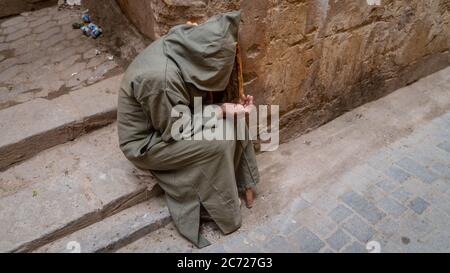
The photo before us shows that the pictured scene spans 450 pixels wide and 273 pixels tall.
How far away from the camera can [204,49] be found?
7.57ft

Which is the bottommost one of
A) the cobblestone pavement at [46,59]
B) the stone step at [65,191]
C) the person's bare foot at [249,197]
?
the person's bare foot at [249,197]

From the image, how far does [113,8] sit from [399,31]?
2.92 meters

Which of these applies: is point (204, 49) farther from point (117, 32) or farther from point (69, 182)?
point (117, 32)

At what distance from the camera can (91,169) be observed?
3014 millimetres

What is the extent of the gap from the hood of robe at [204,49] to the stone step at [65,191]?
3.16 ft

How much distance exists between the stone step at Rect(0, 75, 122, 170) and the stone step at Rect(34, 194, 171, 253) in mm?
842

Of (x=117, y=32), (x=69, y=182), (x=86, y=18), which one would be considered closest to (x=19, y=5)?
(x=86, y=18)

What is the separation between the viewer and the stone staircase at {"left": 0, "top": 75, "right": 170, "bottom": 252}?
2.66 m

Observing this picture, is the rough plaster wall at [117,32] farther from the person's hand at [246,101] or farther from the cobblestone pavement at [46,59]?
the person's hand at [246,101]

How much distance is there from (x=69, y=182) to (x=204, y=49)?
1.46m

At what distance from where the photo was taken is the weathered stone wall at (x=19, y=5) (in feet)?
16.1

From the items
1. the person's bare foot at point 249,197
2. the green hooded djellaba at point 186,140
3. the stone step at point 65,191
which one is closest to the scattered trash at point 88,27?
the stone step at point 65,191

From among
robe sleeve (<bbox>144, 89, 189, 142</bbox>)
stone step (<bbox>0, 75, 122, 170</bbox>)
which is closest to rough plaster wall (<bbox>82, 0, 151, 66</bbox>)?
stone step (<bbox>0, 75, 122, 170</bbox>)
